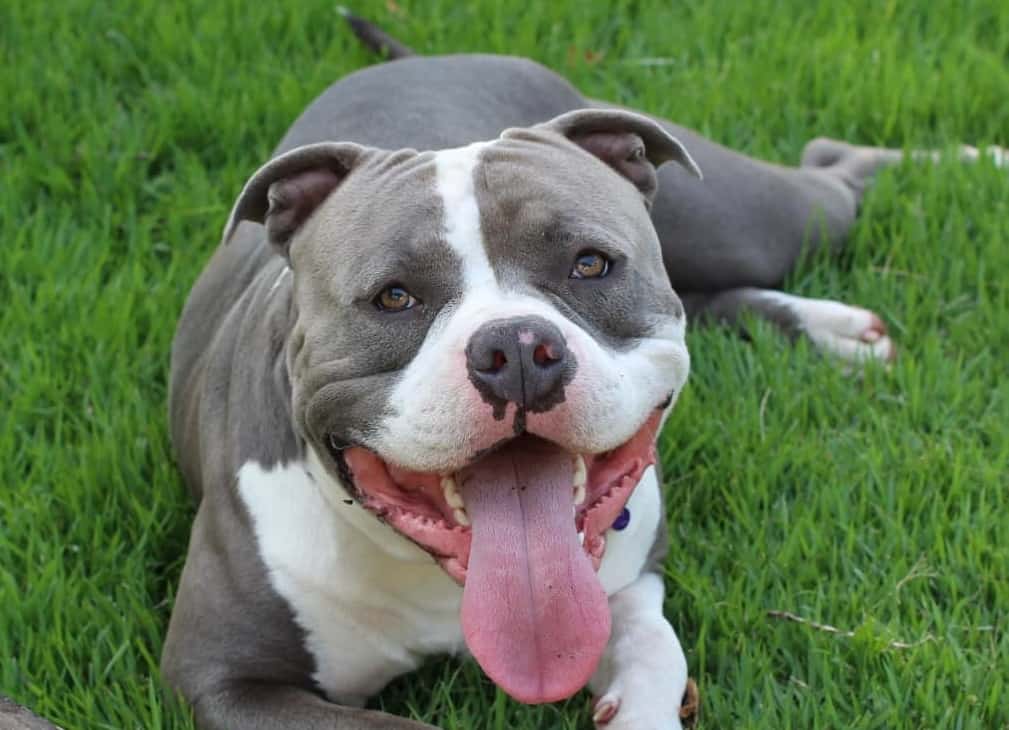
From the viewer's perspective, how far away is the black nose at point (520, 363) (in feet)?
9.21

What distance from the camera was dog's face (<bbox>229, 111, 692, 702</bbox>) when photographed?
2.87 metres

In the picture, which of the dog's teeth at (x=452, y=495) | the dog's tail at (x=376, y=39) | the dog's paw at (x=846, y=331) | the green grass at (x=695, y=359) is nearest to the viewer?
the dog's teeth at (x=452, y=495)

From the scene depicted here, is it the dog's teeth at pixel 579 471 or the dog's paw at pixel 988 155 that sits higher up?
the dog's teeth at pixel 579 471

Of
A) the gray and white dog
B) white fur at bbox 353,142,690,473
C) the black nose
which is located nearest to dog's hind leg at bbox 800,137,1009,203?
the gray and white dog

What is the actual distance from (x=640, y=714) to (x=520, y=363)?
86 cm

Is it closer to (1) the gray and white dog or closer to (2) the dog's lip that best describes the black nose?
(1) the gray and white dog

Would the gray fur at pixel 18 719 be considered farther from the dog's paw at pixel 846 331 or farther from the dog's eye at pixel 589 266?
the dog's paw at pixel 846 331

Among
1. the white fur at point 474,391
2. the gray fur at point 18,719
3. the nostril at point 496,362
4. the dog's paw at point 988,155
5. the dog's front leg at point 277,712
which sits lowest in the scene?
the dog's paw at point 988,155

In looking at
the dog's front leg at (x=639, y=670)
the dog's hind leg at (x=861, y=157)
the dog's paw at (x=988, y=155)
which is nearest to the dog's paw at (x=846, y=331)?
the dog's hind leg at (x=861, y=157)

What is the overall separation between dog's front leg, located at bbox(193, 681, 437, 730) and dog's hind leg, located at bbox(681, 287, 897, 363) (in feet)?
6.17

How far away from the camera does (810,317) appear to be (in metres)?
4.66

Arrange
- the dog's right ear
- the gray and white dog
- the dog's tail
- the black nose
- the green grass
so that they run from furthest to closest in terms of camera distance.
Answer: the dog's tail
the green grass
the dog's right ear
the gray and white dog
the black nose

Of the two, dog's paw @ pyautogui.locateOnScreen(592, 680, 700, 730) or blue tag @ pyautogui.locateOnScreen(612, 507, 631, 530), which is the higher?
blue tag @ pyautogui.locateOnScreen(612, 507, 631, 530)

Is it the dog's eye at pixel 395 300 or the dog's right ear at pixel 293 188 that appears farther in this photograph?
the dog's right ear at pixel 293 188
